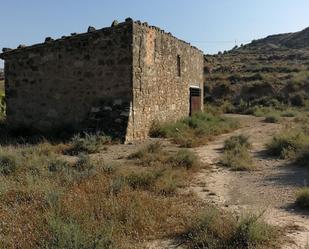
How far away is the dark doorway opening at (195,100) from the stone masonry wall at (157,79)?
78 centimetres

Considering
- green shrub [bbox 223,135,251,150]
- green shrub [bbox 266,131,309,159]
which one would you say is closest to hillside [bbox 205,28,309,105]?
green shrub [bbox 223,135,251,150]

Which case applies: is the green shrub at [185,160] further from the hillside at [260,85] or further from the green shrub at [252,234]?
the hillside at [260,85]

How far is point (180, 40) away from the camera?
736 inches

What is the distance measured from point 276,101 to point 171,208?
1075 inches

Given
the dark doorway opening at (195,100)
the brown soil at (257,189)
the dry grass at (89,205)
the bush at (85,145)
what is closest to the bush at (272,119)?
the dark doorway opening at (195,100)

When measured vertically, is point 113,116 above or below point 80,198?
above

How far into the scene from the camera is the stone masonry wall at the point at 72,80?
13742 mm

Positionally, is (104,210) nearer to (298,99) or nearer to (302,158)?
(302,158)

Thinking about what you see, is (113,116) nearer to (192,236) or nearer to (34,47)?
(34,47)

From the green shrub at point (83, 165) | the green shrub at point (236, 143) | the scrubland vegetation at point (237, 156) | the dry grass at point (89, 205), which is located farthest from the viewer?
the green shrub at point (236, 143)

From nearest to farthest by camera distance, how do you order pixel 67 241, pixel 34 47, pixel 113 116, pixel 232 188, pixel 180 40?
pixel 67 241, pixel 232 188, pixel 113 116, pixel 34 47, pixel 180 40

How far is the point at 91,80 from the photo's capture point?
46.2ft

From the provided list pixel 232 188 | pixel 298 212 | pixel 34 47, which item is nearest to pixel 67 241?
pixel 298 212

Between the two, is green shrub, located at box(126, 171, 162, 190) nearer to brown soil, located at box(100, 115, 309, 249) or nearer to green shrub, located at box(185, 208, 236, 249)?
brown soil, located at box(100, 115, 309, 249)
